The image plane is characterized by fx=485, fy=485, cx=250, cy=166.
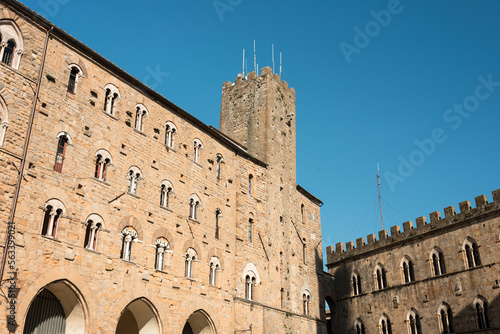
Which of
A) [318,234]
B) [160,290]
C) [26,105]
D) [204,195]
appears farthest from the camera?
[318,234]

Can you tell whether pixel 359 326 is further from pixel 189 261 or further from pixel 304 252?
pixel 189 261

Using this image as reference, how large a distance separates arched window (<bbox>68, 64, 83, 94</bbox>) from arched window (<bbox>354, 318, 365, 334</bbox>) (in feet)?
78.7

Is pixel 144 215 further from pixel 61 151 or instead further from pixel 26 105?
pixel 26 105

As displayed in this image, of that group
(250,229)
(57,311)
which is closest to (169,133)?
(250,229)

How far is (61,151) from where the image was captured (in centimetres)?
1955

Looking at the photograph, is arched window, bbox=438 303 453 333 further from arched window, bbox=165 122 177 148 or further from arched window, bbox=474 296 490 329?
arched window, bbox=165 122 177 148

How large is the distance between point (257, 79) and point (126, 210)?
16400 mm

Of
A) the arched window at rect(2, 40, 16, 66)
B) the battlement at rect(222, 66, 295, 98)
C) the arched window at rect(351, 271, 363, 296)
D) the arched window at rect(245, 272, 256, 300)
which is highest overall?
the battlement at rect(222, 66, 295, 98)

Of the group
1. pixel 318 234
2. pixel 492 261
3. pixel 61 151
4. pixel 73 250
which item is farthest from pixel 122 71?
pixel 492 261

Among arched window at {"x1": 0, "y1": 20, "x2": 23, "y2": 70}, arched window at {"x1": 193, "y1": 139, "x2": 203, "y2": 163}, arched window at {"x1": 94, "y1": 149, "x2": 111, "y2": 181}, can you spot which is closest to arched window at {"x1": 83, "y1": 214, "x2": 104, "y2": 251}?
arched window at {"x1": 94, "y1": 149, "x2": 111, "y2": 181}

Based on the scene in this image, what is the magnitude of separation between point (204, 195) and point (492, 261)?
16.4 metres

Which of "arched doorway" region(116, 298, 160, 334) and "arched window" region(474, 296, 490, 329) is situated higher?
"arched window" region(474, 296, 490, 329)

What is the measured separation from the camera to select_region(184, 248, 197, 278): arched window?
23734 millimetres

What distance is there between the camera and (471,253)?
92.8 ft
